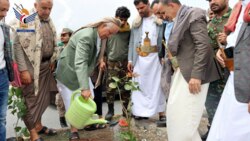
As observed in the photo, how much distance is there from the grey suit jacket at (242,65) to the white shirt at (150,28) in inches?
Result: 91.9

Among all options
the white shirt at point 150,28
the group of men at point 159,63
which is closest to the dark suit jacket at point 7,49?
the group of men at point 159,63

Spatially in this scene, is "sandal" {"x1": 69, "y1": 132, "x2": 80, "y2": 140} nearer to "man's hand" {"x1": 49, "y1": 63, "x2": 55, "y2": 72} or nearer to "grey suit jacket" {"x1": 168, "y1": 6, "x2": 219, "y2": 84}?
"man's hand" {"x1": 49, "y1": 63, "x2": 55, "y2": 72}

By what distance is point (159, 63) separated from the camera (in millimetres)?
4766

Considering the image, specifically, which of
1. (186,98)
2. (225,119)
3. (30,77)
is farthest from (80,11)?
(225,119)

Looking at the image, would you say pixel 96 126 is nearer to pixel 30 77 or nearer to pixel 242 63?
pixel 30 77

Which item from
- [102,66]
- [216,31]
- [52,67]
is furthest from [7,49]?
[216,31]

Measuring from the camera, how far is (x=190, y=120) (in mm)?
3062

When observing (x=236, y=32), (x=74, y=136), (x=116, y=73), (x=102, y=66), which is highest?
(x=236, y=32)

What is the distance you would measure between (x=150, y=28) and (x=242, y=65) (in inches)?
98.6

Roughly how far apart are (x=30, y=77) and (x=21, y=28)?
1.89 ft

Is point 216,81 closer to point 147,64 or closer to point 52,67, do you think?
point 147,64

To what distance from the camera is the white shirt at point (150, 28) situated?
470 centimetres

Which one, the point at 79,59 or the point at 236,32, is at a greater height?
the point at 236,32

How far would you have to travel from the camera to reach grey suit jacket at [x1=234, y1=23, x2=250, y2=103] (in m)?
2.30
